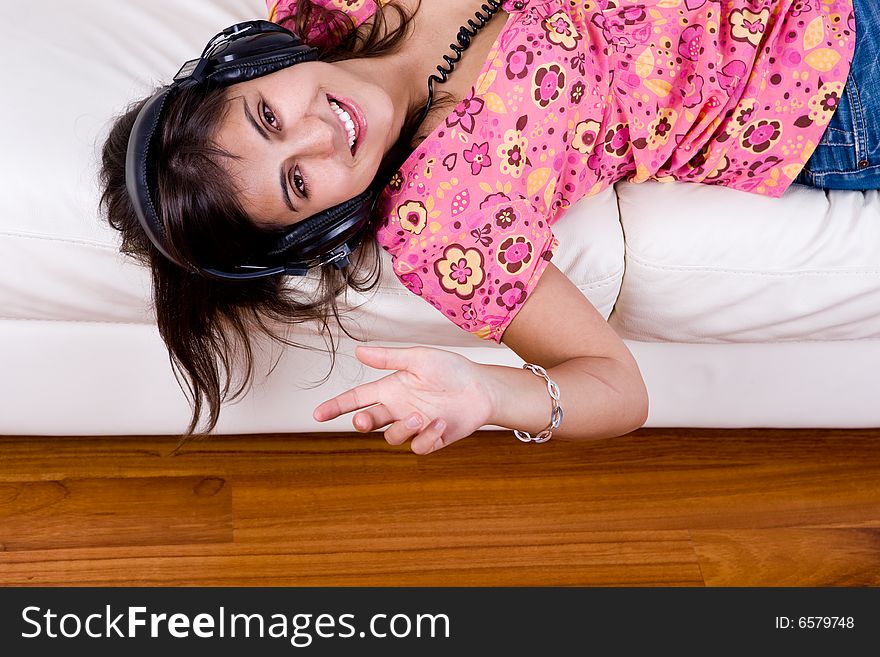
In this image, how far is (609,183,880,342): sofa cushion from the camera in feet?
3.99

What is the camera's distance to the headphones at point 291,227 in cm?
103

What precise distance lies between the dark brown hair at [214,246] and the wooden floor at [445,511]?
0.27m

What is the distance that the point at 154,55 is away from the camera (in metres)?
1.28

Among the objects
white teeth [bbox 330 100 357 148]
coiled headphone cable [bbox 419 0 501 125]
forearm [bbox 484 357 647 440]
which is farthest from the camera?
coiled headphone cable [bbox 419 0 501 125]

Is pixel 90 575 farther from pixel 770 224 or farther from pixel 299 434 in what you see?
pixel 770 224

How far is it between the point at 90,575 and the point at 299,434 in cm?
40

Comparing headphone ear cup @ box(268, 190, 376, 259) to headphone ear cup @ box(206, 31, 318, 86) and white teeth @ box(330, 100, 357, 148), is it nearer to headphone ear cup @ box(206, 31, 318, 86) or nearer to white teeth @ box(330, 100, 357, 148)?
white teeth @ box(330, 100, 357, 148)

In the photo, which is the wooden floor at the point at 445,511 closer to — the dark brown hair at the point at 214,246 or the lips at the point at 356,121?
the dark brown hair at the point at 214,246

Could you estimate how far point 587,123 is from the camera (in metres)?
1.19

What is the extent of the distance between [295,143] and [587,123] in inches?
16.0

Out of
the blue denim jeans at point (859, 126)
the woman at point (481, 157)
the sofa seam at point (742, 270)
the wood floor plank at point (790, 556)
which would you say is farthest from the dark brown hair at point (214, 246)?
the wood floor plank at point (790, 556)

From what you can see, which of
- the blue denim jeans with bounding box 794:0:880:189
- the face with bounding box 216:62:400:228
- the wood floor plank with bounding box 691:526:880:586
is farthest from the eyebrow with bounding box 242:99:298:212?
the wood floor plank with bounding box 691:526:880:586

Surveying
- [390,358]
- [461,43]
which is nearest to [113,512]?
[390,358]
